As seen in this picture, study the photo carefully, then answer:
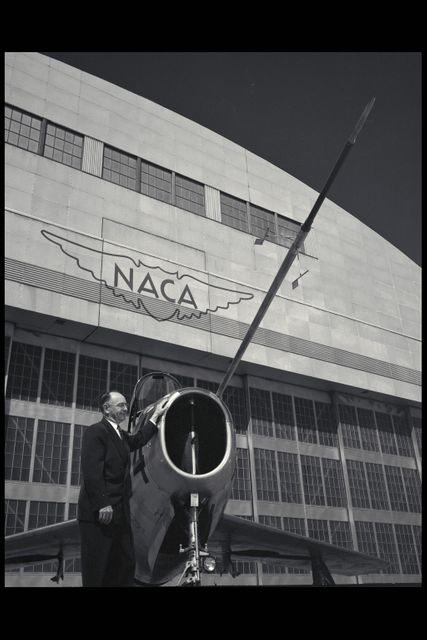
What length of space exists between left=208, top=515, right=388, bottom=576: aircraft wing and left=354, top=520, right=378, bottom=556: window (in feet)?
22.9

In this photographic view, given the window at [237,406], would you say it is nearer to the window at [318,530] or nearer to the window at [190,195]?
the window at [318,530]

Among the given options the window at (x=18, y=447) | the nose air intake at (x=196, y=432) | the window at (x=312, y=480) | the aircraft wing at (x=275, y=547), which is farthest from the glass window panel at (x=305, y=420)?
the nose air intake at (x=196, y=432)

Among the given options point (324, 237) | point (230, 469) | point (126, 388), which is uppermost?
point (324, 237)

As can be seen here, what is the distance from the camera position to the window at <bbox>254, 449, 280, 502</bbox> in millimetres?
19531

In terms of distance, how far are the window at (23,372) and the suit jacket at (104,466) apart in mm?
11522

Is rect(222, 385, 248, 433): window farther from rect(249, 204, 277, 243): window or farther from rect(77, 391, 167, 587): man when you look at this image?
rect(77, 391, 167, 587): man

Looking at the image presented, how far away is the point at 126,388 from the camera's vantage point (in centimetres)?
1828

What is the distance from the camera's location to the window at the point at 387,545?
846 inches

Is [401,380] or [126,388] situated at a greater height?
[401,380]

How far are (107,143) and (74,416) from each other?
1159 cm

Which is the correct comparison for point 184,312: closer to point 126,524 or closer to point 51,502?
point 51,502
